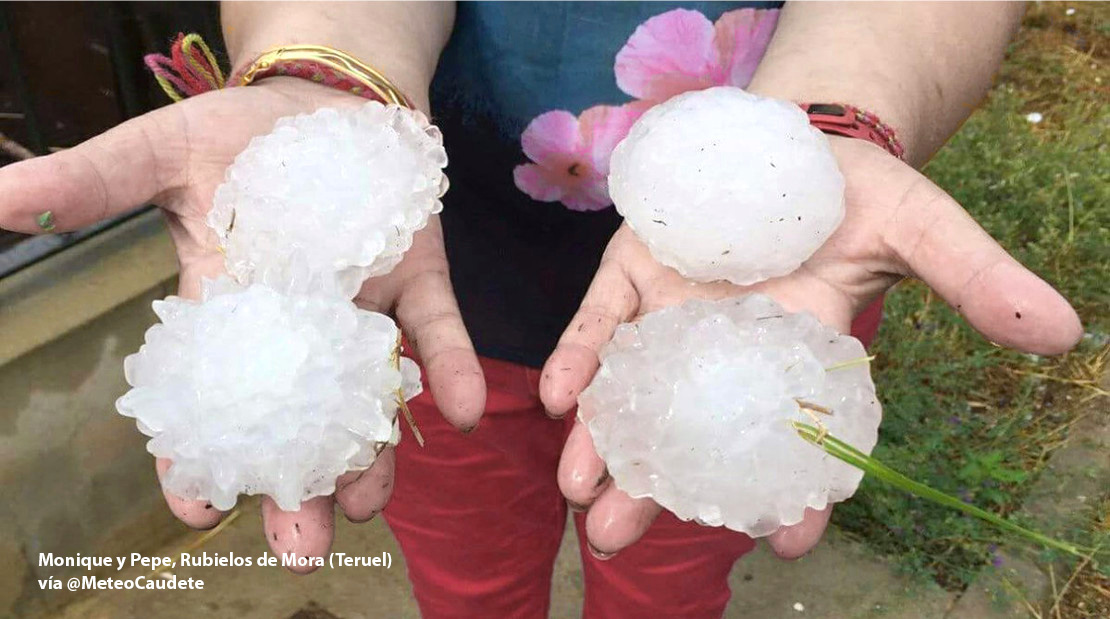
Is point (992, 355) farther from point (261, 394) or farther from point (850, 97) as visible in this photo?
point (261, 394)

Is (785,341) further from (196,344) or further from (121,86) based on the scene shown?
(121,86)

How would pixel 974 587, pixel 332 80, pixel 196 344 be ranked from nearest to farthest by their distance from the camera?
pixel 196 344 < pixel 332 80 < pixel 974 587

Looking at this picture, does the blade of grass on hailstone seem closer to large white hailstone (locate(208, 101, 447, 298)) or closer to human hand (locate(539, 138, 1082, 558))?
human hand (locate(539, 138, 1082, 558))

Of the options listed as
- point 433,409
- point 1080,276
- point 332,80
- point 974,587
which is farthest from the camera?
point 1080,276

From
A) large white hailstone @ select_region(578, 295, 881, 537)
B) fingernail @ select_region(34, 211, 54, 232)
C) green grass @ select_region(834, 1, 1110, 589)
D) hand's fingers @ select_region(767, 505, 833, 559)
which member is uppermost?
fingernail @ select_region(34, 211, 54, 232)

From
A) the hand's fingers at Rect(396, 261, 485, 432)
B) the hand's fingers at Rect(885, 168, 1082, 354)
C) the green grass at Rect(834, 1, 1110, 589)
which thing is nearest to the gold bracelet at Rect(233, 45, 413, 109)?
the hand's fingers at Rect(396, 261, 485, 432)

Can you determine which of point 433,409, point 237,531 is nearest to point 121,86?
point 237,531
